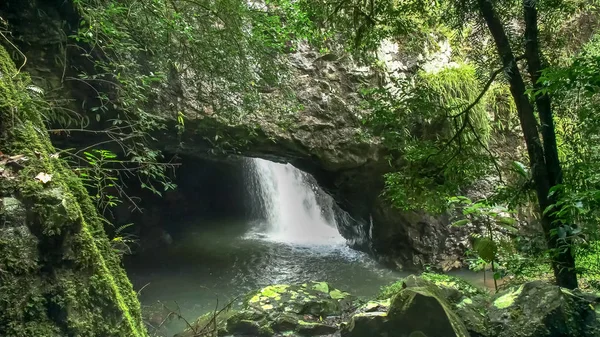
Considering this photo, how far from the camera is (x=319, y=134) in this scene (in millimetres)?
7727

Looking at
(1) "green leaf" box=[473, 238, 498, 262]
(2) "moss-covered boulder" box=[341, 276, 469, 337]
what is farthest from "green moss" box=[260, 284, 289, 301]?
(1) "green leaf" box=[473, 238, 498, 262]

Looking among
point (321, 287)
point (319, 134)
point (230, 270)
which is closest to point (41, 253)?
point (321, 287)

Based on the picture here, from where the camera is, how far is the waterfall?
44.0 ft

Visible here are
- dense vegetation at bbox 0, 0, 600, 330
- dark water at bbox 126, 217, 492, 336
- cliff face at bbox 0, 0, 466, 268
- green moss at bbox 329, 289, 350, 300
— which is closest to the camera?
dense vegetation at bbox 0, 0, 600, 330

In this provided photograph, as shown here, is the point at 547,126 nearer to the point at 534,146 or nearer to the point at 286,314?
the point at 534,146

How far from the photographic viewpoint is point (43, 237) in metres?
1.55

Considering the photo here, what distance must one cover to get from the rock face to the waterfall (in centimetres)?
771

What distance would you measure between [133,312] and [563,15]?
424cm

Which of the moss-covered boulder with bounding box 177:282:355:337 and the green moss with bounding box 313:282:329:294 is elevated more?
the green moss with bounding box 313:282:329:294

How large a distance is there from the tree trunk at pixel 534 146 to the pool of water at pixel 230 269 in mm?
4127

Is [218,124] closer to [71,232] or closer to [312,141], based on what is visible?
[312,141]

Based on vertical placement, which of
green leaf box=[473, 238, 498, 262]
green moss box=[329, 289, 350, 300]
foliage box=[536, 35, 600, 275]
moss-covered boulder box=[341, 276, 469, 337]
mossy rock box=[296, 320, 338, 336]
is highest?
foliage box=[536, 35, 600, 275]

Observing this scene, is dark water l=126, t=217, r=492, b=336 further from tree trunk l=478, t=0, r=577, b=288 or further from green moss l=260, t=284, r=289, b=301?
tree trunk l=478, t=0, r=577, b=288

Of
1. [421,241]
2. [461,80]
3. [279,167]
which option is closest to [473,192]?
[421,241]
